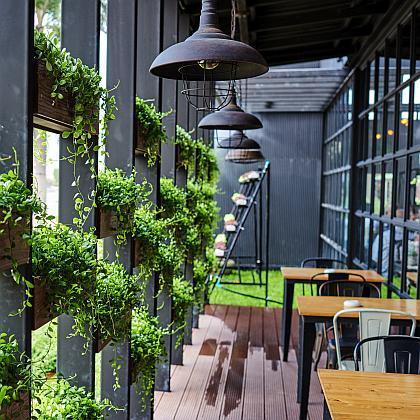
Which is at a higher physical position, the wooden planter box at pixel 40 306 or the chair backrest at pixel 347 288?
the wooden planter box at pixel 40 306

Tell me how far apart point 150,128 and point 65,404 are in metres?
1.54

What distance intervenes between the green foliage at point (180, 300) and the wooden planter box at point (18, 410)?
2.40 metres

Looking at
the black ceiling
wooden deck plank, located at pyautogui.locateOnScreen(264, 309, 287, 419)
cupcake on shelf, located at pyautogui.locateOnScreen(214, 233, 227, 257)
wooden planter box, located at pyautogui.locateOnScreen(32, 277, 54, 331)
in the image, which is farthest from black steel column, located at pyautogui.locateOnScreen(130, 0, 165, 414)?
cupcake on shelf, located at pyautogui.locateOnScreen(214, 233, 227, 257)

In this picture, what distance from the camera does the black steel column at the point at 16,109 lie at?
5.26ft

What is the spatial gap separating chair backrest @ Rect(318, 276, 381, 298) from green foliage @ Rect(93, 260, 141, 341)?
2.09m

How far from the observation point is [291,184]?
33.7 feet

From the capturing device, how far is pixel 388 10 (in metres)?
5.08

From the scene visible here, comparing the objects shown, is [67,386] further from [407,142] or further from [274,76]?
[274,76]

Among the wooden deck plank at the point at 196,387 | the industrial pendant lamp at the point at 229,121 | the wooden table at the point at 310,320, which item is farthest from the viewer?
the wooden deck plank at the point at 196,387

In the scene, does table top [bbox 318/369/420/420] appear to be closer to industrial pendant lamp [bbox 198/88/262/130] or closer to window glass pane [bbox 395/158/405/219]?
industrial pendant lamp [bbox 198/88/262/130]

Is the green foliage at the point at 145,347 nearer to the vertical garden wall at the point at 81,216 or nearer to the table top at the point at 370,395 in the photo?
the vertical garden wall at the point at 81,216

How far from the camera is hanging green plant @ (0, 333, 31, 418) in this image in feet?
4.96

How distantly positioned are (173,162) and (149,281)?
1.02 m

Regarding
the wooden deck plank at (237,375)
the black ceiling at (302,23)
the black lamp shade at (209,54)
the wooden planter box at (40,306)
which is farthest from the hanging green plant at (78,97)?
the black ceiling at (302,23)
